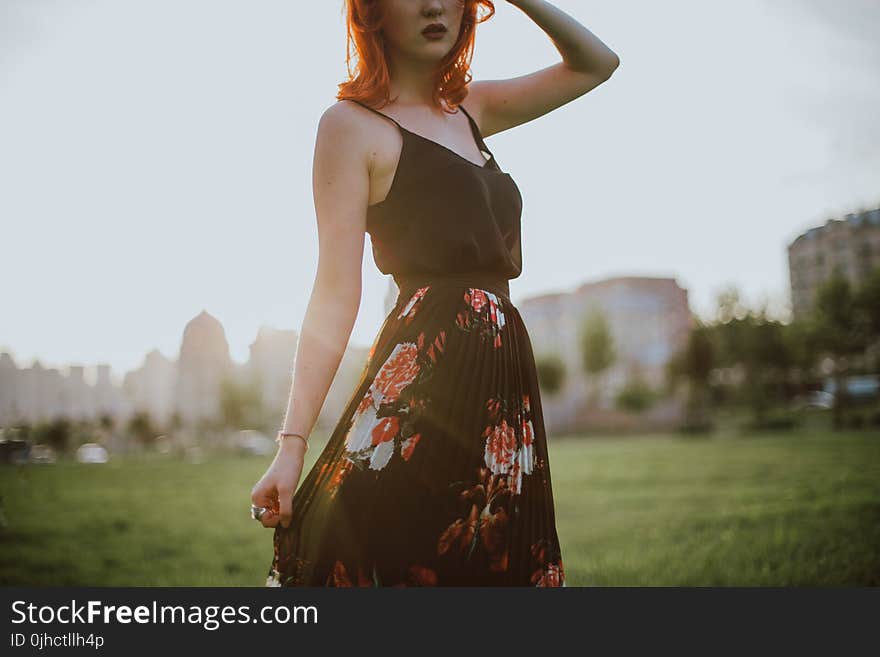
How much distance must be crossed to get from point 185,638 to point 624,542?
4615mm

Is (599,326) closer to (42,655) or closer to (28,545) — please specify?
(28,545)

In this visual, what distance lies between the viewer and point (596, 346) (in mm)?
46594

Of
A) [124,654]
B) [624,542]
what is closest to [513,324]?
[124,654]

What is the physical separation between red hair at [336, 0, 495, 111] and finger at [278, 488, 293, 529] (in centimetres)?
86

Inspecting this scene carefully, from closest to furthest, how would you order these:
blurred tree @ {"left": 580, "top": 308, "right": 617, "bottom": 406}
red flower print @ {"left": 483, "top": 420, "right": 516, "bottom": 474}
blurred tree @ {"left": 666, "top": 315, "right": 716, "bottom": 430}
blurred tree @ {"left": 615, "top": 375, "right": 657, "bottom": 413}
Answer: red flower print @ {"left": 483, "top": 420, "right": 516, "bottom": 474}
blurred tree @ {"left": 666, "top": 315, "right": 716, "bottom": 430}
blurred tree @ {"left": 615, "top": 375, "right": 657, "bottom": 413}
blurred tree @ {"left": 580, "top": 308, "right": 617, "bottom": 406}

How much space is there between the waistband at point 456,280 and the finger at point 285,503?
1.62 ft

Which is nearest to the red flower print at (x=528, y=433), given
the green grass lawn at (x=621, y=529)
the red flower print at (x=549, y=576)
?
the red flower print at (x=549, y=576)

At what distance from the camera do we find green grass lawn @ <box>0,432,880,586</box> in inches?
183

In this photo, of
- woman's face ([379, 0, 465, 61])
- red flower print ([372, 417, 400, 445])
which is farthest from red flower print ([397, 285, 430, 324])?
woman's face ([379, 0, 465, 61])

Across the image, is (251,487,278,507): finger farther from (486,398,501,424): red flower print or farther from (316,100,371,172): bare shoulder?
→ (316,100,371,172): bare shoulder

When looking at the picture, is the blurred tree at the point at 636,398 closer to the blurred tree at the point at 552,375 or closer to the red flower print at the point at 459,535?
the blurred tree at the point at 552,375

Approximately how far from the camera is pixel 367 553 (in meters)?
1.40

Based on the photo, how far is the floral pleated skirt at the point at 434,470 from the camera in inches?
55.3

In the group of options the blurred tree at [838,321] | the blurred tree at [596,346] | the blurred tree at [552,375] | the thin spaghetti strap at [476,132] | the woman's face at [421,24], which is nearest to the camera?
A: the woman's face at [421,24]
